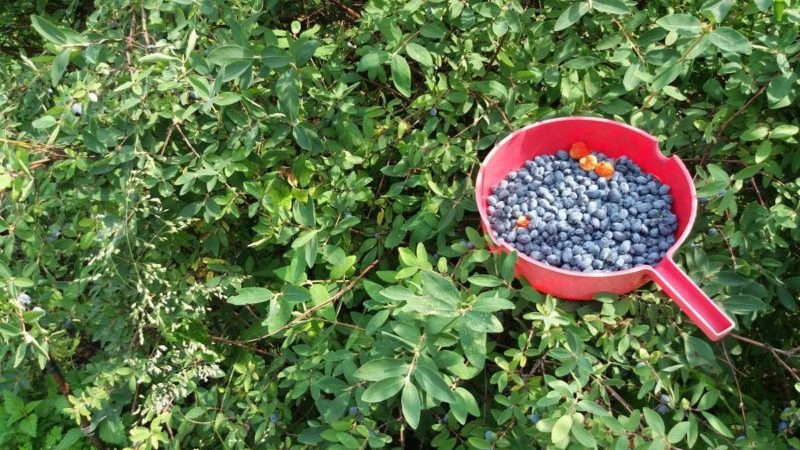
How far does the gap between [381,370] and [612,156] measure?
3.05ft

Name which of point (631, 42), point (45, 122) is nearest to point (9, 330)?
point (45, 122)

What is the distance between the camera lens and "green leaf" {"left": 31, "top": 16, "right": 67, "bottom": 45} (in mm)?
1581

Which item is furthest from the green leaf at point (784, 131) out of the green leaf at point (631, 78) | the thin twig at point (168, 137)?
the thin twig at point (168, 137)

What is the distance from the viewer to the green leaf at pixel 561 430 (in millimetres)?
1403

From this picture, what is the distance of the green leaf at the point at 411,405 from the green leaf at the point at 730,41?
943 millimetres

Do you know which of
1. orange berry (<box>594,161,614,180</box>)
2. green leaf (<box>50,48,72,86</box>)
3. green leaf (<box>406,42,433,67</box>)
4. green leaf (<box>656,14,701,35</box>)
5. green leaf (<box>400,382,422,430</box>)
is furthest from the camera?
orange berry (<box>594,161,614,180</box>)

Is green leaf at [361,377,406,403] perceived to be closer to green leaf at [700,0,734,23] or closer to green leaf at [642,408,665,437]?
A: green leaf at [642,408,665,437]

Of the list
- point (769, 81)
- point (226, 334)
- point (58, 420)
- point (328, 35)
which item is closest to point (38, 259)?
point (226, 334)

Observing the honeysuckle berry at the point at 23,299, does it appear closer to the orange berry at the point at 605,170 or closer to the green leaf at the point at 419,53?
the green leaf at the point at 419,53

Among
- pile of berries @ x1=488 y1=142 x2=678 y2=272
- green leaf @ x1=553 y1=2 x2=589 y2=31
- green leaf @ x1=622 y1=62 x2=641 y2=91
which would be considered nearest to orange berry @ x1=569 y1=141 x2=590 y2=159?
pile of berries @ x1=488 y1=142 x2=678 y2=272

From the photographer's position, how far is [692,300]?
4.95 ft

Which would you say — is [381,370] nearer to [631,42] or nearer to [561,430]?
[561,430]

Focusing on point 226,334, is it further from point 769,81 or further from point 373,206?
point 769,81

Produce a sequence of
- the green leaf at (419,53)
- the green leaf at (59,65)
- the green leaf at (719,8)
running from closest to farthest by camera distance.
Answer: the green leaf at (719,8) → the green leaf at (59,65) → the green leaf at (419,53)
